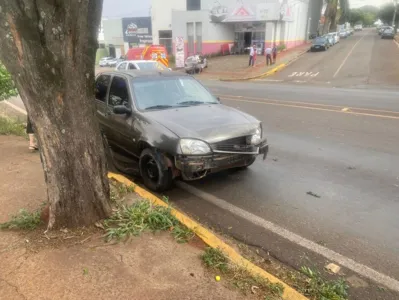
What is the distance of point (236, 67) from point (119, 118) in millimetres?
25638

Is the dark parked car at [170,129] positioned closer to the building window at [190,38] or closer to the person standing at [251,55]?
the person standing at [251,55]

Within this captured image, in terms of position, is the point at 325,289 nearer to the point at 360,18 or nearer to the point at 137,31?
the point at 137,31

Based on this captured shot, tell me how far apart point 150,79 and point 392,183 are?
4.09 meters

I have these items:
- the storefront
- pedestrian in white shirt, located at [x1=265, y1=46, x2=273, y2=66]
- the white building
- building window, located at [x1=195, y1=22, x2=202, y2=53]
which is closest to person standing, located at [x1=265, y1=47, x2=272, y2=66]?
pedestrian in white shirt, located at [x1=265, y1=46, x2=273, y2=66]

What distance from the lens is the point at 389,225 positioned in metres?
4.09

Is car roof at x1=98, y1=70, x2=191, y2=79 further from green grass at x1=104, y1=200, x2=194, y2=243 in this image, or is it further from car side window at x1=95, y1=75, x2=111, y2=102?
green grass at x1=104, y1=200, x2=194, y2=243

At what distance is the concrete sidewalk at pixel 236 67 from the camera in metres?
26.8

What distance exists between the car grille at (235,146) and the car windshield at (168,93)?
3.93 feet

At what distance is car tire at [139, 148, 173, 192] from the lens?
4.76 meters

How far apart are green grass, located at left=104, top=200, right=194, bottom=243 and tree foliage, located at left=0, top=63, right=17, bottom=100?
5676mm

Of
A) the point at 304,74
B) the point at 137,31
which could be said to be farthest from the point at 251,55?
the point at 137,31

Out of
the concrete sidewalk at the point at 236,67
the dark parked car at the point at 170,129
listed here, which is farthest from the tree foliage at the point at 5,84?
the concrete sidewalk at the point at 236,67

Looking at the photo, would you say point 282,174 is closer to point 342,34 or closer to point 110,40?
point 110,40

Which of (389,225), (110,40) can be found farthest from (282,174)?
(110,40)
